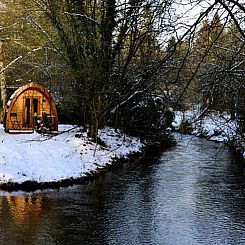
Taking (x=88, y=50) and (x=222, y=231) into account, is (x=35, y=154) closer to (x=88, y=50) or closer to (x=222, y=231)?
(x=88, y=50)

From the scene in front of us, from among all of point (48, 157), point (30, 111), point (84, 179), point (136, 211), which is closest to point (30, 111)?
point (30, 111)

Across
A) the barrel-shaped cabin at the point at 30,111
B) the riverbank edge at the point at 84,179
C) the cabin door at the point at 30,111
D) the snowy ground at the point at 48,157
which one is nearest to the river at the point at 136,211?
the riverbank edge at the point at 84,179

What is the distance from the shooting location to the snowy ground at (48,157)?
1519cm

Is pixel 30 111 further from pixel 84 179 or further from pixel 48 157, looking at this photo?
pixel 84 179

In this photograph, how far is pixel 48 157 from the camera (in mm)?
17094

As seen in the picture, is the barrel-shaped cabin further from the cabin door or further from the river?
the river

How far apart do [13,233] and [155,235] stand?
2.79 metres

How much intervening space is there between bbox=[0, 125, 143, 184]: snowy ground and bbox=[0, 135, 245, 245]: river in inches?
41.2

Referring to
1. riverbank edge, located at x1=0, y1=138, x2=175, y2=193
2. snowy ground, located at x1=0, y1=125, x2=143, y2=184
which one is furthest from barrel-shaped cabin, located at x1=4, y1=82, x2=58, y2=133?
riverbank edge, located at x1=0, y1=138, x2=175, y2=193

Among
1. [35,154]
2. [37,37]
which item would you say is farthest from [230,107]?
[37,37]

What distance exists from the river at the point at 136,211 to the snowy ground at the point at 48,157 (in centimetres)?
105

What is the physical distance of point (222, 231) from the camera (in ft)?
33.6

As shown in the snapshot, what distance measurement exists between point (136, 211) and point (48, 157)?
19.7ft

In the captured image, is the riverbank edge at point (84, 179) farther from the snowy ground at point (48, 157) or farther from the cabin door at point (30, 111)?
the cabin door at point (30, 111)
